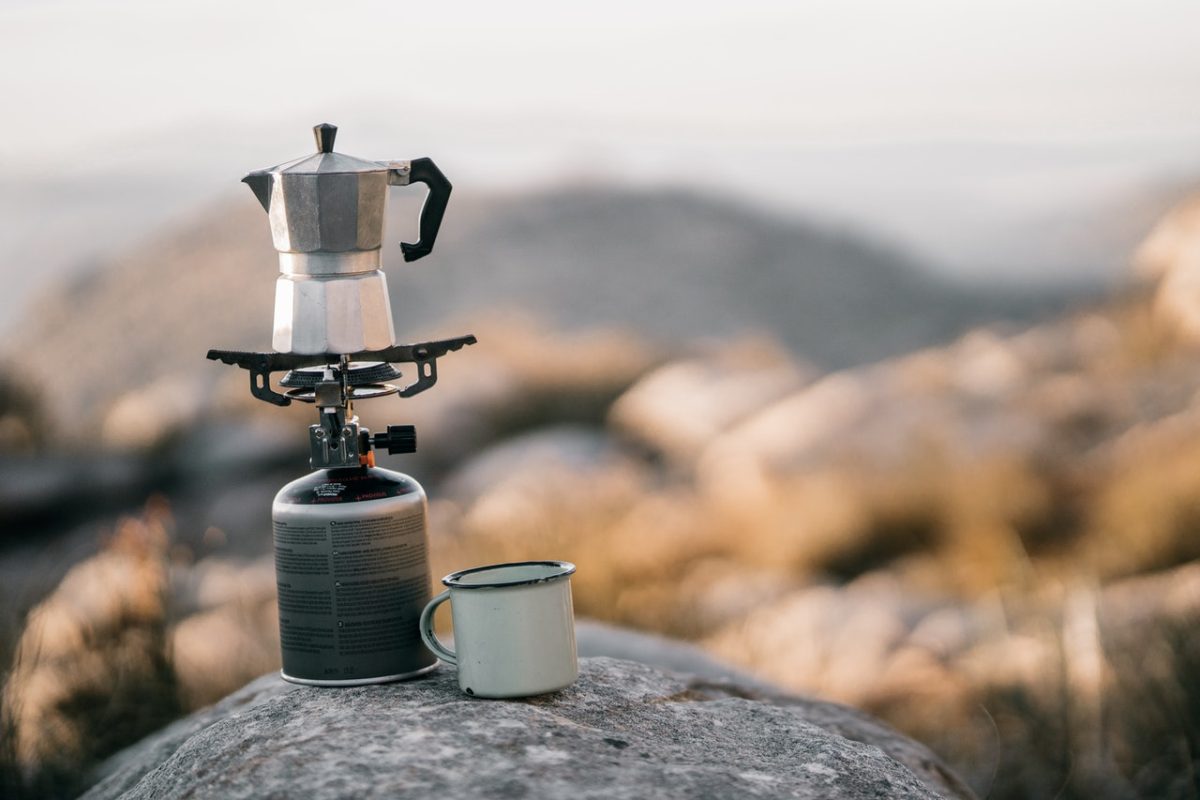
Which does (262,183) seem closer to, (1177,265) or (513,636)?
(513,636)

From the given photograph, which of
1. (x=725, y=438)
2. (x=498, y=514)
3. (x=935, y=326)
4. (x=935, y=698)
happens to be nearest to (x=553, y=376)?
(x=725, y=438)

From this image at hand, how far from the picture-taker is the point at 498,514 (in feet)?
27.1

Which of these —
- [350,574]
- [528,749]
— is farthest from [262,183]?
[528,749]

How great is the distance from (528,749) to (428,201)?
117 cm

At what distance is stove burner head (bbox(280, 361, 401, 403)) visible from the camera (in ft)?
9.00

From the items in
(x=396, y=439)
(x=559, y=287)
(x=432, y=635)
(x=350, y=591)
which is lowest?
(x=559, y=287)

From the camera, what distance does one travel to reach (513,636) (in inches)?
99.3

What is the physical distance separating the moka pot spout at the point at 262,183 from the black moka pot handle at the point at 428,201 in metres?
0.27

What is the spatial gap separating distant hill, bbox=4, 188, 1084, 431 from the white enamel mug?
14.3m

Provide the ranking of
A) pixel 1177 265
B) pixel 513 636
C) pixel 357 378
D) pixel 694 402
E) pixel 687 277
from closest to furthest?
pixel 513 636 → pixel 357 378 → pixel 694 402 → pixel 1177 265 → pixel 687 277

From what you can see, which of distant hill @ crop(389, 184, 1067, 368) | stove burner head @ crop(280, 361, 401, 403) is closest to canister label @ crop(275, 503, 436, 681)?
stove burner head @ crop(280, 361, 401, 403)

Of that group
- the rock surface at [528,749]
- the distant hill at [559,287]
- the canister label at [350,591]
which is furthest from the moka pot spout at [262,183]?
the distant hill at [559,287]

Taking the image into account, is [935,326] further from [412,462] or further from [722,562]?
[722,562]

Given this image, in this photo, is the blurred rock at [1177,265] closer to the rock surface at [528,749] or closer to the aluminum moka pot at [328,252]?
the rock surface at [528,749]
